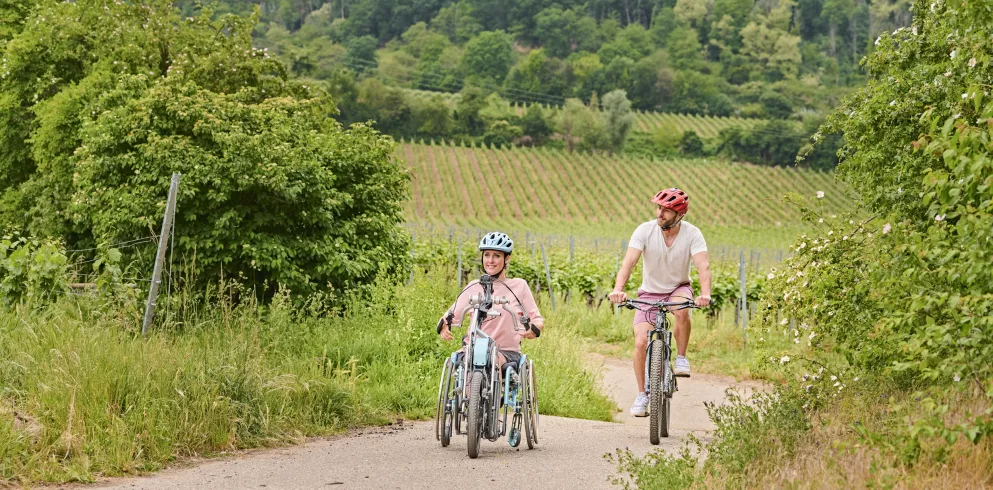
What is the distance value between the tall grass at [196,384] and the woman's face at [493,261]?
2.05 metres

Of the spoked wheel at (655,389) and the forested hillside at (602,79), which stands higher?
the forested hillside at (602,79)

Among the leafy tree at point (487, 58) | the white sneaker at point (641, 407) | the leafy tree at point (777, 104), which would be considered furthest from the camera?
the leafy tree at point (487, 58)

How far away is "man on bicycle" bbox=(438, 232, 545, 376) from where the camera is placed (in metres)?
7.86

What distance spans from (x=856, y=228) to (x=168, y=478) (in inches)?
215

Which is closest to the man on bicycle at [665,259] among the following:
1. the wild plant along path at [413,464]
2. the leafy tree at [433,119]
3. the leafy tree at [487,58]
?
the wild plant along path at [413,464]

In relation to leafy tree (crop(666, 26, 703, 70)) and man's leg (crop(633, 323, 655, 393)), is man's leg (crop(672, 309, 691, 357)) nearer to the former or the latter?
man's leg (crop(633, 323, 655, 393))

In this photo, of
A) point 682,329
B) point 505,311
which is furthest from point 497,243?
point 682,329

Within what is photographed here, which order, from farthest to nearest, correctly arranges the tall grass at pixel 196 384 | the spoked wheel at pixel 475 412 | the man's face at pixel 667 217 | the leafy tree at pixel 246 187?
the leafy tree at pixel 246 187 < the man's face at pixel 667 217 < the spoked wheel at pixel 475 412 < the tall grass at pixel 196 384

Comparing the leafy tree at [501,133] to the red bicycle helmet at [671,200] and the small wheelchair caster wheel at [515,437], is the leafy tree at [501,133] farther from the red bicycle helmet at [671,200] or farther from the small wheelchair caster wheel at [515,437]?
the small wheelchair caster wheel at [515,437]

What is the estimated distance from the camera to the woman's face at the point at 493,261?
7.92m

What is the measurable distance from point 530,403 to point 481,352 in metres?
0.89

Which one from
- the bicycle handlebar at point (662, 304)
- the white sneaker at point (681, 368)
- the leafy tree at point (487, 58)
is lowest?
the white sneaker at point (681, 368)

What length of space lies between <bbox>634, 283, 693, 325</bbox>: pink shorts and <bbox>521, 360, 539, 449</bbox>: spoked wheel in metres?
1.21

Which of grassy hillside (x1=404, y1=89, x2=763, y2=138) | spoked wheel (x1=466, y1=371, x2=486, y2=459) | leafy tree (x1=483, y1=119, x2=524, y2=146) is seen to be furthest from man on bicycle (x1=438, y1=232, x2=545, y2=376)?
grassy hillside (x1=404, y1=89, x2=763, y2=138)
